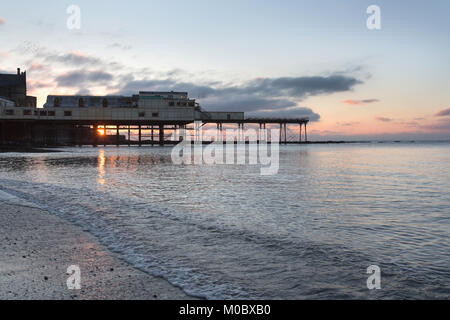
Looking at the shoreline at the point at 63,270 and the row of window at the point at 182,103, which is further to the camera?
the row of window at the point at 182,103

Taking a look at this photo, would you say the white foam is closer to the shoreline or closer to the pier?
the shoreline

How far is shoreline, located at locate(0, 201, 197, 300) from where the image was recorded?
3834 mm

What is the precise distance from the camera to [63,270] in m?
4.51

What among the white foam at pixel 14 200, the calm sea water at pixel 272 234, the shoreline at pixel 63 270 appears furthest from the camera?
the white foam at pixel 14 200

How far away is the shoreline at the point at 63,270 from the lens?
3.83m

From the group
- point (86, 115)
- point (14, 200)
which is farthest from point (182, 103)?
point (14, 200)

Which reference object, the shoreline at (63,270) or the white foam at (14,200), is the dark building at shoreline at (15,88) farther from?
the shoreline at (63,270)

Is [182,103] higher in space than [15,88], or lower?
lower

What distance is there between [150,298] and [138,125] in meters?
78.8

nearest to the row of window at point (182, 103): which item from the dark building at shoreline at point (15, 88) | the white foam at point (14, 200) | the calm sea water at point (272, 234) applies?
the dark building at shoreline at point (15, 88)

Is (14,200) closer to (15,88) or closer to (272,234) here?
(272,234)

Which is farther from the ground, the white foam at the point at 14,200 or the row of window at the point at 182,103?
the row of window at the point at 182,103

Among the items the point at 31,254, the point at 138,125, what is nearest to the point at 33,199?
the point at 31,254
